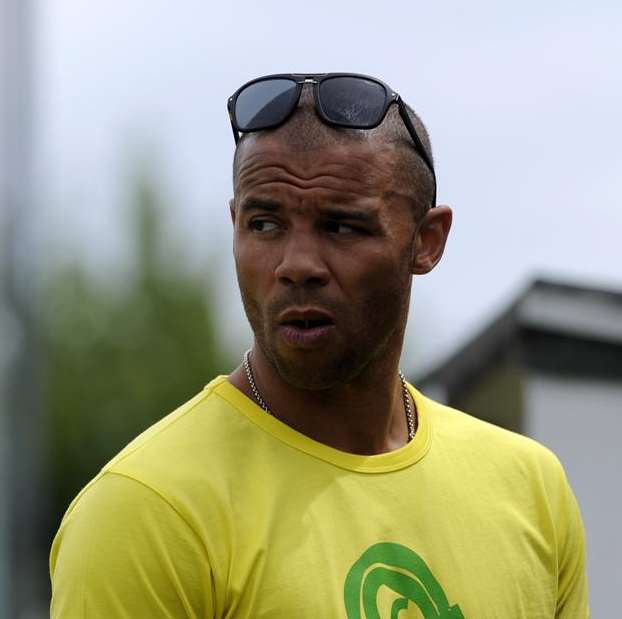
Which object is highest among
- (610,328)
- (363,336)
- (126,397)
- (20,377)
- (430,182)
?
(430,182)

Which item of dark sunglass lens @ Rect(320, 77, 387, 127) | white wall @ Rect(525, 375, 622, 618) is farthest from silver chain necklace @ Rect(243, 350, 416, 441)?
white wall @ Rect(525, 375, 622, 618)

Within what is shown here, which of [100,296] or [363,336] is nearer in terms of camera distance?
[363,336]

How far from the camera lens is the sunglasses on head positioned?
3.21m

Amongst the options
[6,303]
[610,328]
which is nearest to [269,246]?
[610,328]

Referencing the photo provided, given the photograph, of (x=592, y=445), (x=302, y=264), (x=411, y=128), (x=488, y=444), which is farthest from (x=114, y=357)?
(x=302, y=264)

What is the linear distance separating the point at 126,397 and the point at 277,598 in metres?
35.0

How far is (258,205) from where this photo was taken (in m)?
3.18

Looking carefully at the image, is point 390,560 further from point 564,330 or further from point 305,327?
point 564,330

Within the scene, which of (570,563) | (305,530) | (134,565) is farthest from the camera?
(570,563)

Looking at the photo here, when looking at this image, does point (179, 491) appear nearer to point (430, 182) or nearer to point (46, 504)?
point (430, 182)

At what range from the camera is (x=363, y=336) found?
3229mm

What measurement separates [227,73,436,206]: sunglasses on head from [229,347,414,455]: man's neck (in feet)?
1.62

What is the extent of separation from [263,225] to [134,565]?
0.76 metres

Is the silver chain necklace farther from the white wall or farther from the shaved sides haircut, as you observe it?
the white wall
